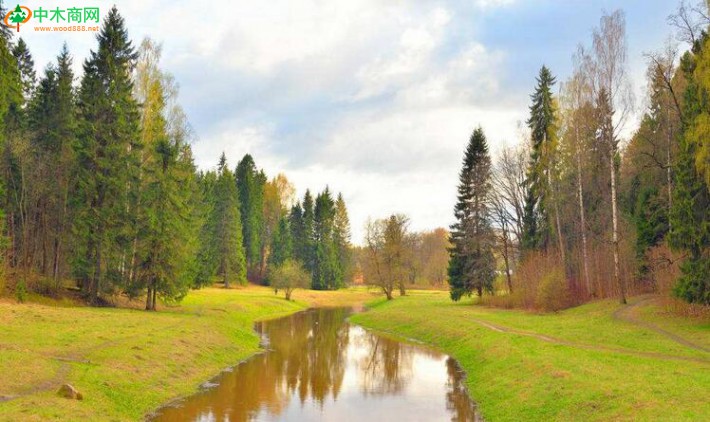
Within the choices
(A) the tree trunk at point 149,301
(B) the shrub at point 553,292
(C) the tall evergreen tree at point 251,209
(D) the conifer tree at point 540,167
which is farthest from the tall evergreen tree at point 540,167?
(C) the tall evergreen tree at point 251,209

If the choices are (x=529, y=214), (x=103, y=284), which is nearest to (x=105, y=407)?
(x=103, y=284)

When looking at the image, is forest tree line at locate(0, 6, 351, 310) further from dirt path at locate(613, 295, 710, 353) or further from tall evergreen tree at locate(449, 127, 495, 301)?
dirt path at locate(613, 295, 710, 353)

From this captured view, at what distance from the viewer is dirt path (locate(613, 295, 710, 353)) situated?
24.0 metres

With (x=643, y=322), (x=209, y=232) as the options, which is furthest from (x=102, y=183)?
(x=209, y=232)

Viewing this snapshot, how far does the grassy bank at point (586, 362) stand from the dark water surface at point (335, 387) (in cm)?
179

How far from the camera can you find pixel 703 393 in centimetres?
1499

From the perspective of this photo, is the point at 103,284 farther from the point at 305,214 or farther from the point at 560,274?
the point at 305,214

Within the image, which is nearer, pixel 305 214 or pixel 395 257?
pixel 395 257

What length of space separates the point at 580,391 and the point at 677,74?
29757 millimetres

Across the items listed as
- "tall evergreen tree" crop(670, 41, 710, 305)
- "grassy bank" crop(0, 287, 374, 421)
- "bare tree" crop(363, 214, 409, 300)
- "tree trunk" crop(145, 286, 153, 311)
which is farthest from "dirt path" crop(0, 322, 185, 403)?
"bare tree" crop(363, 214, 409, 300)

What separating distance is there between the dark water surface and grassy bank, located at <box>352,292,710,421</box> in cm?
179

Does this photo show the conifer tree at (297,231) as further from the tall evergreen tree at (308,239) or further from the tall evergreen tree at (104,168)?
the tall evergreen tree at (104,168)

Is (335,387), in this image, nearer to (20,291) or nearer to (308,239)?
(20,291)

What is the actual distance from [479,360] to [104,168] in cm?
3316
